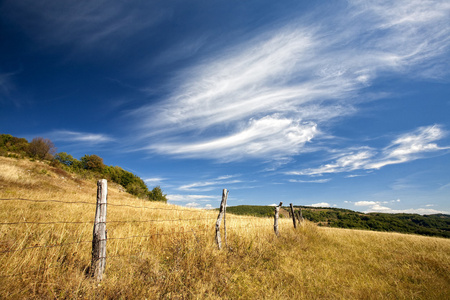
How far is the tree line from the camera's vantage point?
40.8 m

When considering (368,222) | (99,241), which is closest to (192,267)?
(99,241)

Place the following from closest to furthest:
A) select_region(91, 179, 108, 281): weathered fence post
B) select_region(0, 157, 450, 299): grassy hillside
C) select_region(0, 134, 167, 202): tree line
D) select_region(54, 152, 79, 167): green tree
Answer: select_region(0, 157, 450, 299): grassy hillside
select_region(91, 179, 108, 281): weathered fence post
select_region(0, 134, 167, 202): tree line
select_region(54, 152, 79, 167): green tree

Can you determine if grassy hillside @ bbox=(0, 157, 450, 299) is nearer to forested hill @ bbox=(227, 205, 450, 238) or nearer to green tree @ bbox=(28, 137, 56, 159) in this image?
forested hill @ bbox=(227, 205, 450, 238)

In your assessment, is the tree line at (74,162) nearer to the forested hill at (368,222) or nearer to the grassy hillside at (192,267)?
the forested hill at (368,222)

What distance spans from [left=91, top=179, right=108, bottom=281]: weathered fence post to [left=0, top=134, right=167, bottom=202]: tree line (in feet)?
137

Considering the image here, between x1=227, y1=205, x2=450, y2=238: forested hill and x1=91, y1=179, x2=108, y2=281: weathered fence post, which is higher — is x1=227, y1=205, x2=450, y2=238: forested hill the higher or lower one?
the lower one

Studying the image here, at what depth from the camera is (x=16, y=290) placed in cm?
304

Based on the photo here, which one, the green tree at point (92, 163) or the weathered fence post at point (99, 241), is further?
the green tree at point (92, 163)

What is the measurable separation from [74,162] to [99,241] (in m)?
65.4

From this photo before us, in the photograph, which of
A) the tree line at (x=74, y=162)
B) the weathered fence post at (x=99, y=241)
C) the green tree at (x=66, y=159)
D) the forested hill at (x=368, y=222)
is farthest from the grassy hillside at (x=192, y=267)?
the green tree at (x=66, y=159)

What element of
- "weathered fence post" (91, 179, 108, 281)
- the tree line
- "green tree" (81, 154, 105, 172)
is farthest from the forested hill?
"green tree" (81, 154, 105, 172)

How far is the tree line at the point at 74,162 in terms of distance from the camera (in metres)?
40.8

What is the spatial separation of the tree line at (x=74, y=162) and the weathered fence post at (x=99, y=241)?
4171cm

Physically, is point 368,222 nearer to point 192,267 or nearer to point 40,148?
point 192,267
